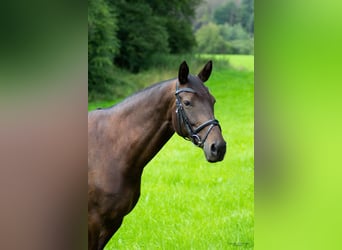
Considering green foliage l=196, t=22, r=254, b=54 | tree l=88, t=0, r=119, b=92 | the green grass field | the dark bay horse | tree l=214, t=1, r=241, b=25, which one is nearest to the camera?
the dark bay horse

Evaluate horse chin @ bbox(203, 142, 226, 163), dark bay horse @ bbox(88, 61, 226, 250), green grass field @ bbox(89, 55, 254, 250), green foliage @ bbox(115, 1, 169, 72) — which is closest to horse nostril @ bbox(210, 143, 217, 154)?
horse chin @ bbox(203, 142, 226, 163)

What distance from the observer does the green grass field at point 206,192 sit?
2.43 metres

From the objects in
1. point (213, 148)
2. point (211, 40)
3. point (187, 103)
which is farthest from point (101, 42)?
point (213, 148)

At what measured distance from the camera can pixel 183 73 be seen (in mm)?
1752

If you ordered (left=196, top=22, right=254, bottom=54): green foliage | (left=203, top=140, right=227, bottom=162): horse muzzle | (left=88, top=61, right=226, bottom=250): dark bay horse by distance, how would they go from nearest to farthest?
(left=203, top=140, right=227, bottom=162): horse muzzle
(left=88, top=61, right=226, bottom=250): dark bay horse
(left=196, top=22, right=254, bottom=54): green foliage

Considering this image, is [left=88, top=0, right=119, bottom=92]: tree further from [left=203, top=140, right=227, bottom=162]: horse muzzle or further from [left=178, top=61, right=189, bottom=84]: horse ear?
[left=203, top=140, right=227, bottom=162]: horse muzzle

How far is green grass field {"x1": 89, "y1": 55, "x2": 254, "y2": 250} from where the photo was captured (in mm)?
2430

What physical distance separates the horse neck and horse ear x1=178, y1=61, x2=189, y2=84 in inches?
2.1

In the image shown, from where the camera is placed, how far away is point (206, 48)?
3.60 meters

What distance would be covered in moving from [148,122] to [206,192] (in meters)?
1.11

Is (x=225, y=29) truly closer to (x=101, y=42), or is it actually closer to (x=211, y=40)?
(x=211, y=40)

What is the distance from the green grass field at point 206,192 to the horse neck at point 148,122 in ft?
2.33
